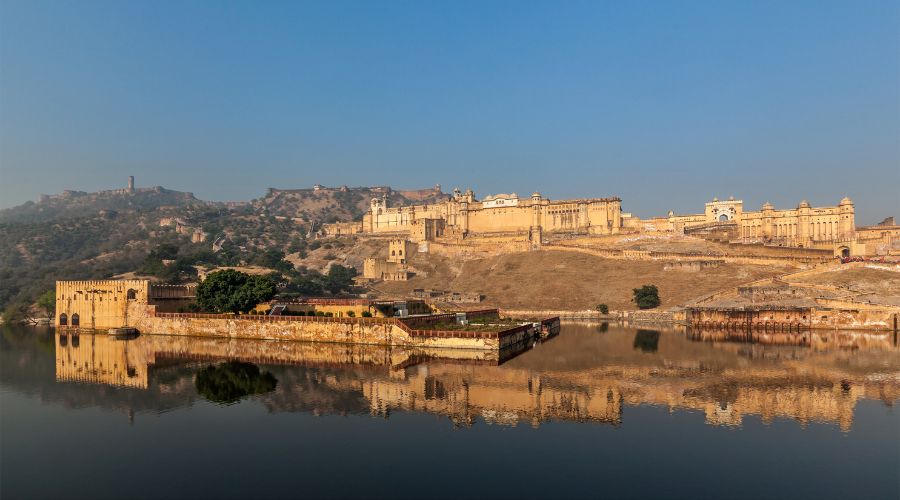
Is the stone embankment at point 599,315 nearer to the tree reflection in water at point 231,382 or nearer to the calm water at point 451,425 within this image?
the calm water at point 451,425

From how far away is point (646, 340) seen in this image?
140 feet

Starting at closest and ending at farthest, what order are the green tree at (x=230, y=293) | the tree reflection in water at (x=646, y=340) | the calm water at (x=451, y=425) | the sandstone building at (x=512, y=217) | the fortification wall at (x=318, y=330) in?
1. the calm water at (x=451, y=425)
2. the fortification wall at (x=318, y=330)
3. the tree reflection in water at (x=646, y=340)
4. the green tree at (x=230, y=293)
5. the sandstone building at (x=512, y=217)

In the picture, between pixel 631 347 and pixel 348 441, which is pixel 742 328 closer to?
pixel 631 347

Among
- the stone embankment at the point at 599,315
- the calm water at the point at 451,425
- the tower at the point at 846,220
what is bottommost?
the calm water at the point at 451,425

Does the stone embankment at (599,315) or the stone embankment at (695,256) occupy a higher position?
the stone embankment at (695,256)

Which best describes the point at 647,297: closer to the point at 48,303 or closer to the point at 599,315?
the point at 599,315

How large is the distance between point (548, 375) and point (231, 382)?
1410 cm

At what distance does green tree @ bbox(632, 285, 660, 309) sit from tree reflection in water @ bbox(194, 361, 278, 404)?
41615 millimetres

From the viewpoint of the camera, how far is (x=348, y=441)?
734 inches

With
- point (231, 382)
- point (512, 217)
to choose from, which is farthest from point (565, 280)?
point (231, 382)

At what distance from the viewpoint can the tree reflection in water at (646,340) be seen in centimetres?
3828

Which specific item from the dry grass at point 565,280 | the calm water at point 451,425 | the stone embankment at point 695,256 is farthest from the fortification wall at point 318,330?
the stone embankment at point 695,256

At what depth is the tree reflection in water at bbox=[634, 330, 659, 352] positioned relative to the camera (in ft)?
126

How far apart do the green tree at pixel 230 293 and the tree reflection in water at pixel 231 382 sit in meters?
13.8
